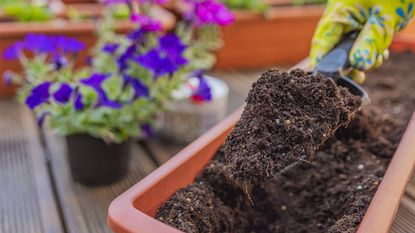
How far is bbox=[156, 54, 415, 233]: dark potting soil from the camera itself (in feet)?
2.12

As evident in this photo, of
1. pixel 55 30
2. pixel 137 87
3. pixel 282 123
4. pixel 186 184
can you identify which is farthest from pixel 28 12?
pixel 282 123

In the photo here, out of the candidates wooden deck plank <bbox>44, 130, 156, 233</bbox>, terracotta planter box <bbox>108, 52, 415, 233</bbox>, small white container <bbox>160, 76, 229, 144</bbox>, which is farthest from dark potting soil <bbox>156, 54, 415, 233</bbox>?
small white container <bbox>160, 76, 229, 144</bbox>

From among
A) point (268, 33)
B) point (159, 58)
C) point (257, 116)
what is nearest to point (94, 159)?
point (159, 58)

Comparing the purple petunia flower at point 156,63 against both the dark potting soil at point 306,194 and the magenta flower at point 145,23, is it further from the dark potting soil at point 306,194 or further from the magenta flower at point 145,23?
the dark potting soil at point 306,194

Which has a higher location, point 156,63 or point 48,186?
point 156,63

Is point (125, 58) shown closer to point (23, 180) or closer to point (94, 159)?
point (94, 159)

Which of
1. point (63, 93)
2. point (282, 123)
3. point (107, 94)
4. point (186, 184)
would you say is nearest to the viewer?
point (282, 123)

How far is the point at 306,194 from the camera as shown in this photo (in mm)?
785

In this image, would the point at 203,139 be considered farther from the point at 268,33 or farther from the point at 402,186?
the point at 268,33

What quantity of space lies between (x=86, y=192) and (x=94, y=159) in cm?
7

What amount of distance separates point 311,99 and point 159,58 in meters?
0.48

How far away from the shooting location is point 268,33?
1727mm

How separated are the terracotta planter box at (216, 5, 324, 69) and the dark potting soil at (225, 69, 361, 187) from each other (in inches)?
42.3

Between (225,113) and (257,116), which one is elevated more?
(257,116)
